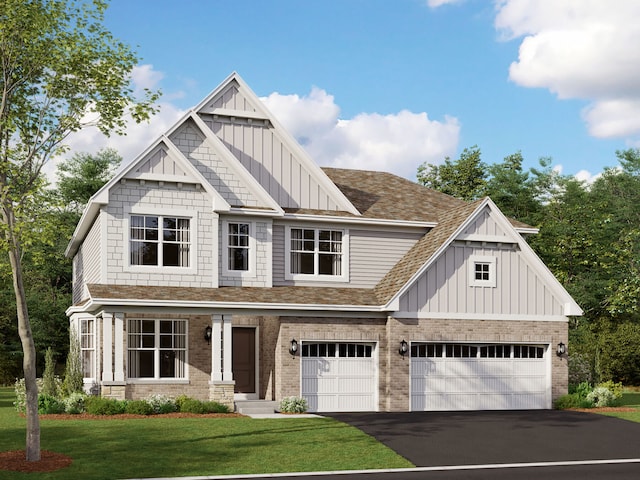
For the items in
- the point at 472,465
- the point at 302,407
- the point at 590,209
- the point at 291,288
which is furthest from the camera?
the point at 590,209

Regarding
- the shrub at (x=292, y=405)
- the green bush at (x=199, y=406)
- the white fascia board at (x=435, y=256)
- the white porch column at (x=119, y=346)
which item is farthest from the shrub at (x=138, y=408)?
the white fascia board at (x=435, y=256)

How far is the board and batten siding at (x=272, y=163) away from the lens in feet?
93.6

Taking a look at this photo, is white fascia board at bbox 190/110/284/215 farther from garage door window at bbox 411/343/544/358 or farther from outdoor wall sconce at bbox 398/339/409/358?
garage door window at bbox 411/343/544/358

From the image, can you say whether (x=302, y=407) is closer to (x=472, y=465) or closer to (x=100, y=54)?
(x=472, y=465)

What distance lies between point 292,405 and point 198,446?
6.88 m

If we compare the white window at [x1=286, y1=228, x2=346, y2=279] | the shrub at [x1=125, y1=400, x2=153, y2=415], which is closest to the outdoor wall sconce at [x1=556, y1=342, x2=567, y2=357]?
the white window at [x1=286, y1=228, x2=346, y2=279]

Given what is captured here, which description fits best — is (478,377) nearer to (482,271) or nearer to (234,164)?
(482,271)

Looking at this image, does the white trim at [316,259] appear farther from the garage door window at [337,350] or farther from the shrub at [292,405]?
the shrub at [292,405]

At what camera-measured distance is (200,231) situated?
86.1 ft

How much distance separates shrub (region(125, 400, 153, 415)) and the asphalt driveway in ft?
17.4

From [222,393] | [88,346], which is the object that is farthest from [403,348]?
[88,346]

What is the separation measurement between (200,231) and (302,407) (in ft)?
20.7

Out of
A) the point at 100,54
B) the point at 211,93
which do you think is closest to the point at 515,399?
the point at 211,93

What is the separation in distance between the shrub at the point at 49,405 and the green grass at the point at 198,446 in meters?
0.88
